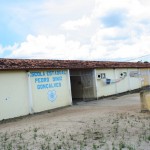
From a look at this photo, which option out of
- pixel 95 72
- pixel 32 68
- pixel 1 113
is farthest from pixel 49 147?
pixel 95 72

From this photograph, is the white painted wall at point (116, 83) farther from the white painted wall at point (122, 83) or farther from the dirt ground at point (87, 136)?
the dirt ground at point (87, 136)

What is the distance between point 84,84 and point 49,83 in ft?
19.8

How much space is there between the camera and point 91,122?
37.9 feet

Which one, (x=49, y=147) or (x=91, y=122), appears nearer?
(x=49, y=147)

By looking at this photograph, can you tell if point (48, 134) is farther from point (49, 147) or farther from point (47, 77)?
point (47, 77)

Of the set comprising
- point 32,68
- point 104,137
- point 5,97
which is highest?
point 32,68

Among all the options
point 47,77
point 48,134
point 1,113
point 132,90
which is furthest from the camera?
point 132,90

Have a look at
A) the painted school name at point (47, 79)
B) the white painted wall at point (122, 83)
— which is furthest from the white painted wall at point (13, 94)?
the white painted wall at point (122, 83)

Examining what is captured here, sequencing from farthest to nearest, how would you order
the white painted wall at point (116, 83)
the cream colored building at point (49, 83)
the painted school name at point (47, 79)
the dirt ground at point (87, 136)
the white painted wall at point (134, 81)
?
the white painted wall at point (134, 81)
the white painted wall at point (116, 83)
the painted school name at point (47, 79)
the cream colored building at point (49, 83)
the dirt ground at point (87, 136)

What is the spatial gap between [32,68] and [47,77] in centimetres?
160

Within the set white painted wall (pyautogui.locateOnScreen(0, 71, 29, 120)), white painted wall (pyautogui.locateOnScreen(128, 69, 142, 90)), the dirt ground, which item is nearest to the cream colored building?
white painted wall (pyautogui.locateOnScreen(0, 71, 29, 120))

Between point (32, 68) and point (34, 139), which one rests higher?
point (32, 68)

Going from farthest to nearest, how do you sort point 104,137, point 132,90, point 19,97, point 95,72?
point 132,90 → point 95,72 → point 19,97 → point 104,137

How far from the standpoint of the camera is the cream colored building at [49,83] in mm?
15711
